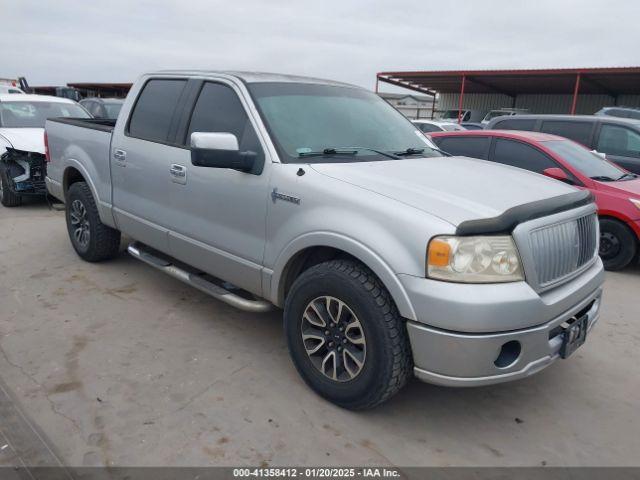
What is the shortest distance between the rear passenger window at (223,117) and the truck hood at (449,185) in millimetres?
568

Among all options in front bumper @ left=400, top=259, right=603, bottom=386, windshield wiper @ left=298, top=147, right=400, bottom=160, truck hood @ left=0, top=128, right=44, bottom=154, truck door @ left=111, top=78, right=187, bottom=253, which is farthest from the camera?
truck hood @ left=0, top=128, right=44, bottom=154

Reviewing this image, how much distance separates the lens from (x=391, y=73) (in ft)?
89.5

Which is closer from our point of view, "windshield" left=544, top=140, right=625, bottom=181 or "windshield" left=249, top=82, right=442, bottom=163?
"windshield" left=249, top=82, right=442, bottom=163

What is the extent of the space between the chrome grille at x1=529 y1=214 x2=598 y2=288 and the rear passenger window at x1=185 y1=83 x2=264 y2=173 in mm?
1641

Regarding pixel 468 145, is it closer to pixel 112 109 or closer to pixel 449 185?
pixel 449 185

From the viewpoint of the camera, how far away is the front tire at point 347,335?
257 centimetres

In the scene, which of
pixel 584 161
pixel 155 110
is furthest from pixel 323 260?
pixel 584 161

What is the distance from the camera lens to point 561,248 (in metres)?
2.72

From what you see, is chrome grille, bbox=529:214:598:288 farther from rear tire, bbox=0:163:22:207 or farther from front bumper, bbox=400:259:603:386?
rear tire, bbox=0:163:22:207

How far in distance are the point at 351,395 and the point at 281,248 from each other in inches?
36.3

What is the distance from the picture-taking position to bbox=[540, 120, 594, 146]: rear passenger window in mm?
7914

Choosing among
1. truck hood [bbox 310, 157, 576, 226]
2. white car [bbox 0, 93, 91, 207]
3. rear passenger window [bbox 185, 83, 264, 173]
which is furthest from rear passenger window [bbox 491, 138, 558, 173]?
white car [bbox 0, 93, 91, 207]

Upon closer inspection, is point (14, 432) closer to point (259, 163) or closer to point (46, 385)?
point (46, 385)

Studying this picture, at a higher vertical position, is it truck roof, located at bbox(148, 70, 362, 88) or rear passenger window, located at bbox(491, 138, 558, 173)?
truck roof, located at bbox(148, 70, 362, 88)
